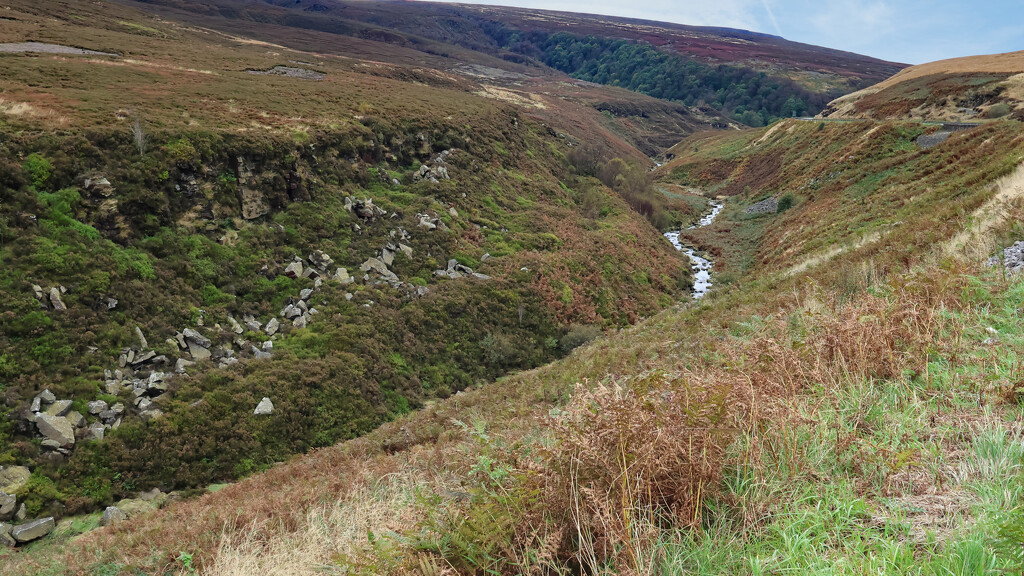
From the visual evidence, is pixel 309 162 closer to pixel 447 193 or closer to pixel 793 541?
pixel 447 193

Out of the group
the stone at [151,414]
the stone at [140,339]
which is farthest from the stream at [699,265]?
the stone at [140,339]

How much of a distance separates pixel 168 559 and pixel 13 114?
15.8 metres

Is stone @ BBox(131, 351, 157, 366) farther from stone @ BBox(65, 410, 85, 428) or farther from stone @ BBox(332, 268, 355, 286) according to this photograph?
stone @ BBox(332, 268, 355, 286)

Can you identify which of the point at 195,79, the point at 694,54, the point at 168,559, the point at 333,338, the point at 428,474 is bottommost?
the point at 333,338

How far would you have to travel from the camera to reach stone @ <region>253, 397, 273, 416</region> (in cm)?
1085

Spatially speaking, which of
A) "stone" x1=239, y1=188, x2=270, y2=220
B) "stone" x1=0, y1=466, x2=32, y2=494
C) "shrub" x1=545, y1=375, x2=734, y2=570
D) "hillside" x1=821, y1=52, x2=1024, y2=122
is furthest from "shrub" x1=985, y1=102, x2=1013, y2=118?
"stone" x1=0, y1=466, x2=32, y2=494

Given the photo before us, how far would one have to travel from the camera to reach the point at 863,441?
300 centimetres

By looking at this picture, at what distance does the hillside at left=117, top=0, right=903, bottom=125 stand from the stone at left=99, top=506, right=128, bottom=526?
74351mm

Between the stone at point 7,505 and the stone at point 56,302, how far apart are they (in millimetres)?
4277

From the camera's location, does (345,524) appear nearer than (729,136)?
Yes

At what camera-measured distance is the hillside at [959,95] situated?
3628 centimetres

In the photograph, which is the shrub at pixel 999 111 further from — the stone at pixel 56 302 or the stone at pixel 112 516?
the stone at pixel 56 302

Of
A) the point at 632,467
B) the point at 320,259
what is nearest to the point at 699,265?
the point at 320,259

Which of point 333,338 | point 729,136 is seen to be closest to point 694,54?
point 729,136
